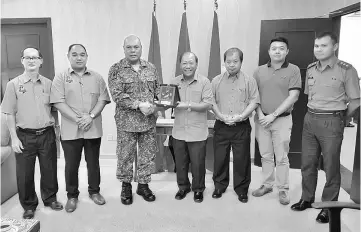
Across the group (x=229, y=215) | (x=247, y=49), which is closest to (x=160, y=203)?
(x=229, y=215)

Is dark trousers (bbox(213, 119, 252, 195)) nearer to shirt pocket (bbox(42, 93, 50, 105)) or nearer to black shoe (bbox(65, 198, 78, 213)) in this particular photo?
black shoe (bbox(65, 198, 78, 213))

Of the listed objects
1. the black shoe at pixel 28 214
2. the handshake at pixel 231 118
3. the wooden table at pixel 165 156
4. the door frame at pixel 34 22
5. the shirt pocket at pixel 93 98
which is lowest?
the black shoe at pixel 28 214

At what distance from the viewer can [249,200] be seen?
9.59 ft

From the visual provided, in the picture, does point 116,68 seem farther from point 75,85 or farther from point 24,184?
point 24,184

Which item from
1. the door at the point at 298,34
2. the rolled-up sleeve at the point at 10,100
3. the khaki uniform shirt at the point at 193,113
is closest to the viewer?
the rolled-up sleeve at the point at 10,100

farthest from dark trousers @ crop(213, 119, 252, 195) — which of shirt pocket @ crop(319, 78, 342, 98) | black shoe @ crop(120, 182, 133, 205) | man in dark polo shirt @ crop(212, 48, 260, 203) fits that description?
black shoe @ crop(120, 182, 133, 205)

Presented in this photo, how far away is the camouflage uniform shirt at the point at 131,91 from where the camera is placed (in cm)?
264

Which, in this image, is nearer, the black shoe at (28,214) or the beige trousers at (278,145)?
the black shoe at (28,214)

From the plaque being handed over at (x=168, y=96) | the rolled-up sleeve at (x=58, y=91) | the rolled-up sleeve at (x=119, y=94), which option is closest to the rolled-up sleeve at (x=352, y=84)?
the plaque being handed over at (x=168, y=96)

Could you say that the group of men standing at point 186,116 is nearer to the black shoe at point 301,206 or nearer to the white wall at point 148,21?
the black shoe at point 301,206

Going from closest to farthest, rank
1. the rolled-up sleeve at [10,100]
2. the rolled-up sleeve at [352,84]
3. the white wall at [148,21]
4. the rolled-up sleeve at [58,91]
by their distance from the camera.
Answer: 1. the rolled-up sleeve at [352,84]
2. the rolled-up sleeve at [10,100]
3. the rolled-up sleeve at [58,91]
4. the white wall at [148,21]

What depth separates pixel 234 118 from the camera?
2.73m

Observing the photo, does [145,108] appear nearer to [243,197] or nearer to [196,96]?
[196,96]

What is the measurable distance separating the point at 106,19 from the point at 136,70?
5.44ft
